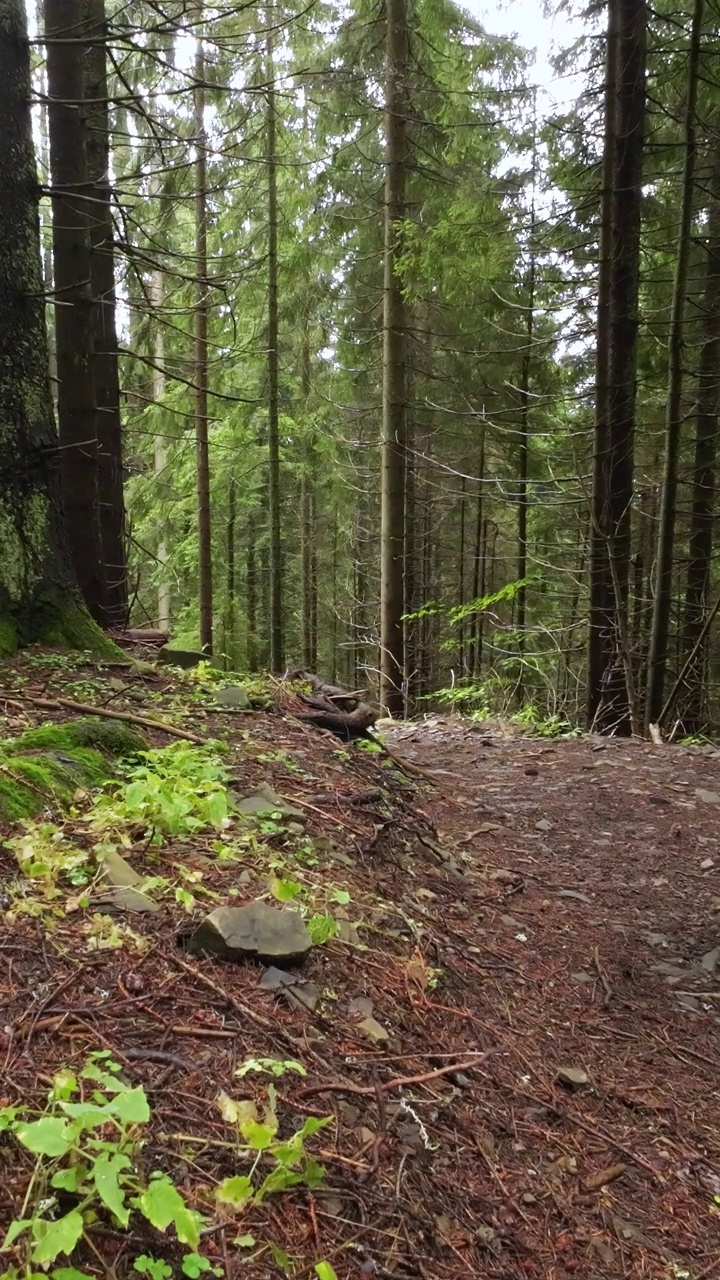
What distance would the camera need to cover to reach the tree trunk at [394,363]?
36.1 feet

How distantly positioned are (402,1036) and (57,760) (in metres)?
1.75

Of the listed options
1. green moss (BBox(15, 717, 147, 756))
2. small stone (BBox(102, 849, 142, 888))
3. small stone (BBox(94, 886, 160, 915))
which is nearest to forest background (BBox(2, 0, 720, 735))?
green moss (BBox(15, 717, 147, 756))

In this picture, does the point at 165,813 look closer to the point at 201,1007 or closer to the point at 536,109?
the point at 201,1007

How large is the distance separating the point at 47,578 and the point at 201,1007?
344 cm

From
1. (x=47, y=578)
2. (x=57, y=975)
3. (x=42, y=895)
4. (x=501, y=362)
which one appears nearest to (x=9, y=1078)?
(x=57, y=975)

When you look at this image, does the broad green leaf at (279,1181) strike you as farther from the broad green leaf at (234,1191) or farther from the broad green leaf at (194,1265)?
the broad green leaf at (194,1265)

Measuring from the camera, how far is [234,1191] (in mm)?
1539

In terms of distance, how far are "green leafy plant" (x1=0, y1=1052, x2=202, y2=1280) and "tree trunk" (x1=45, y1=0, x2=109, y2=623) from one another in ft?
17.3

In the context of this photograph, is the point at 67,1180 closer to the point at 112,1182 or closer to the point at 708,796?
the point at 112,1182

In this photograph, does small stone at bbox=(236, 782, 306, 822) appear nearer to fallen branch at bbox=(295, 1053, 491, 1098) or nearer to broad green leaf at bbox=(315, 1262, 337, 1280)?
fallen branch at bbox=(295, 1053, 491, 1098)

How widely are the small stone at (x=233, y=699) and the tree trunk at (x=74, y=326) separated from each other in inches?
79.8

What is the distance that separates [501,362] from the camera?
1385 cm

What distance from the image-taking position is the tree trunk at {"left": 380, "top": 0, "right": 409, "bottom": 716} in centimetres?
1099

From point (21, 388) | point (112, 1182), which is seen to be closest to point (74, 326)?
point (21, 388)
